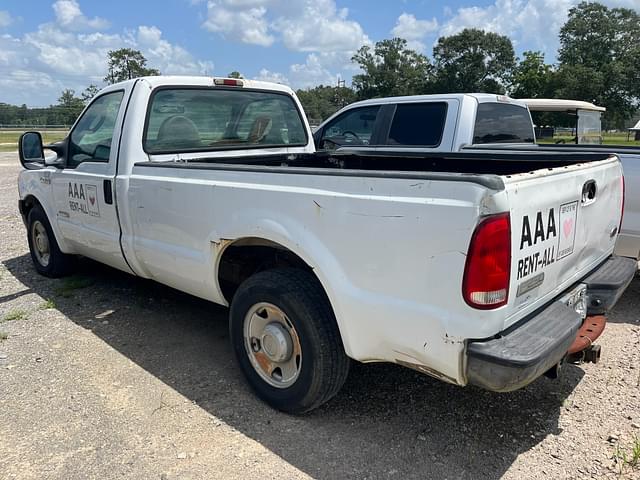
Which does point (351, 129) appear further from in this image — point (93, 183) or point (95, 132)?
point (93, 183)

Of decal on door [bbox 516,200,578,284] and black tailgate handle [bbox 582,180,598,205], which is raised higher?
black tailgate handle [bbox 582,180,598,205]

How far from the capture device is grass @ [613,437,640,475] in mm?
2582

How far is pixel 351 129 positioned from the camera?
7.05 metres

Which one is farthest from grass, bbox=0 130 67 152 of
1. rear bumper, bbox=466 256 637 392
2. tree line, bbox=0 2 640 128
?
rear bumper, bbox=466 256 637 392

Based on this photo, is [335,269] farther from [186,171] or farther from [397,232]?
[186,171]

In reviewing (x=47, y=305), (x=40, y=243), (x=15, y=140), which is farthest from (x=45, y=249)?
(x=15, y=140)

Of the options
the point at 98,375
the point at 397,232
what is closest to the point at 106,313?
the point at 98,375

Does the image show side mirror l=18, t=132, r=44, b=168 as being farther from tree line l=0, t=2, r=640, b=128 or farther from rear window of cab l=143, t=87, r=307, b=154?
tree line l=0, t=2, r=640, b=128

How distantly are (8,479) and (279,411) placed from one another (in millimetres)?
1372

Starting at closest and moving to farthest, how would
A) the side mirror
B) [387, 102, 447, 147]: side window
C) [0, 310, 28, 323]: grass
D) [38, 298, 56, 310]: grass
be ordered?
[0, 310, 28, 323]: grass → [38, 298, 56, 310]: grass → the side mirror → [387, 102, 447, 147]: side window

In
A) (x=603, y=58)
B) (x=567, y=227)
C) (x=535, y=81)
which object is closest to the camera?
(x=567, y=227)

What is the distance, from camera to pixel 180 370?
363 centimetres

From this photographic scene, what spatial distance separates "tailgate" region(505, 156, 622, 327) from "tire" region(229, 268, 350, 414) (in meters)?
0.95

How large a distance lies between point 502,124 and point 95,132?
4.58 m
